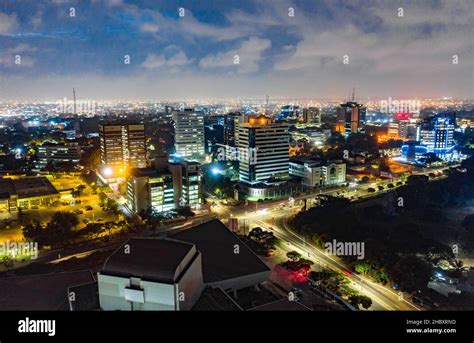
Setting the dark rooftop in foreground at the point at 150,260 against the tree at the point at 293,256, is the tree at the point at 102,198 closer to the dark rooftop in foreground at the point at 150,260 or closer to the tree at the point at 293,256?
the tree at the point at 293,256

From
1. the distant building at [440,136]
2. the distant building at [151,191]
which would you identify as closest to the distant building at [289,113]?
the distant building at [440,136]

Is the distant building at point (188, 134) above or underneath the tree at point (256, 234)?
above

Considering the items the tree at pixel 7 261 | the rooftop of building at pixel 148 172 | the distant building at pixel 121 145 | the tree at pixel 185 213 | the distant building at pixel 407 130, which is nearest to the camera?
the tree at pixel 7 261

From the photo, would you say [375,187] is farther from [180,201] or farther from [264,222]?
[180,201]

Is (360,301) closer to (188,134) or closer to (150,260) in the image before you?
(150,260)

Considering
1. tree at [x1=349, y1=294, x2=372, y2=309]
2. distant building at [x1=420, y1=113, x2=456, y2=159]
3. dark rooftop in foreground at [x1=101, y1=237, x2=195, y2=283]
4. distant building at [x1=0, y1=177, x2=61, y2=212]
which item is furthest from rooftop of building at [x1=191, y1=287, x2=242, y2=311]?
distant building at [x1=420, y1=113, x2=456, y2=159]

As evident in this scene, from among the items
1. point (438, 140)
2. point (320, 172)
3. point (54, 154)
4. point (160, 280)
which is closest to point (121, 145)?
point (54, 154)
